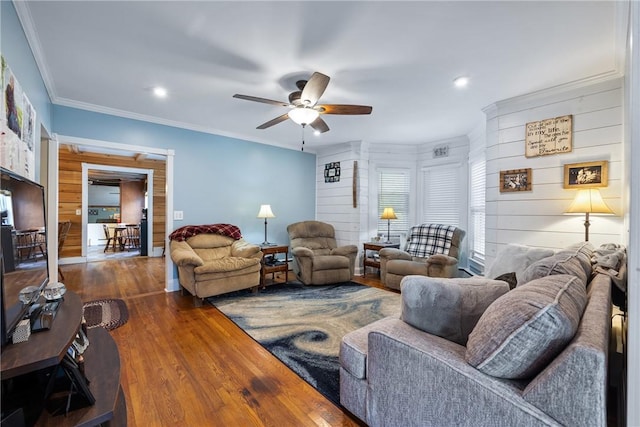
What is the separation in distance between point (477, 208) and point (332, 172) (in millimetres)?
2570

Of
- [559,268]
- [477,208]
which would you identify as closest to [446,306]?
[559,268]

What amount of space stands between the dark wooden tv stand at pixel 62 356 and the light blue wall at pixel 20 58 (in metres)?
1.45

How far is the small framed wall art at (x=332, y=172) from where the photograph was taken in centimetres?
529

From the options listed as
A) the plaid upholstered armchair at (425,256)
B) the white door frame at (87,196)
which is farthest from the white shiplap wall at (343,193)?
the white door frame at (87,196)

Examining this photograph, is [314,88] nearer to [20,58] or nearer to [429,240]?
[20,58]

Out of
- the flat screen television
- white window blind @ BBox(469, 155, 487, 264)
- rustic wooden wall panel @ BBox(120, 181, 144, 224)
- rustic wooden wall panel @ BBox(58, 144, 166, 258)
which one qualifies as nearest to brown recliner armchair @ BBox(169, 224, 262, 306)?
the flat screen television

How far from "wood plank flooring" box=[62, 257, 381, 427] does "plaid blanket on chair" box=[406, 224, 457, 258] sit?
303 centimetres

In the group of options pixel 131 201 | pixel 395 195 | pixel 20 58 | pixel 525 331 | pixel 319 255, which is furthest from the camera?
pixel 131 201

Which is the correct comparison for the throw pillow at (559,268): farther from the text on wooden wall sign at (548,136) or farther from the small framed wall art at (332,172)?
the small framed wall art at (332,172)

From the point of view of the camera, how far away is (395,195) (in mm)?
5324

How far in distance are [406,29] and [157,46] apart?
1871 millimetres

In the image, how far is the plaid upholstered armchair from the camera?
3784 mm

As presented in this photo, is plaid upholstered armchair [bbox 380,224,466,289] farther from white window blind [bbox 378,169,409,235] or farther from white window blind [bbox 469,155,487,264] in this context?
white window blind [bbox 378,169,409,235]

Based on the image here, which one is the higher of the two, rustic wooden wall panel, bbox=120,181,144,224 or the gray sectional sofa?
rustic wooden wall panel, bbox=120,181,144,224
